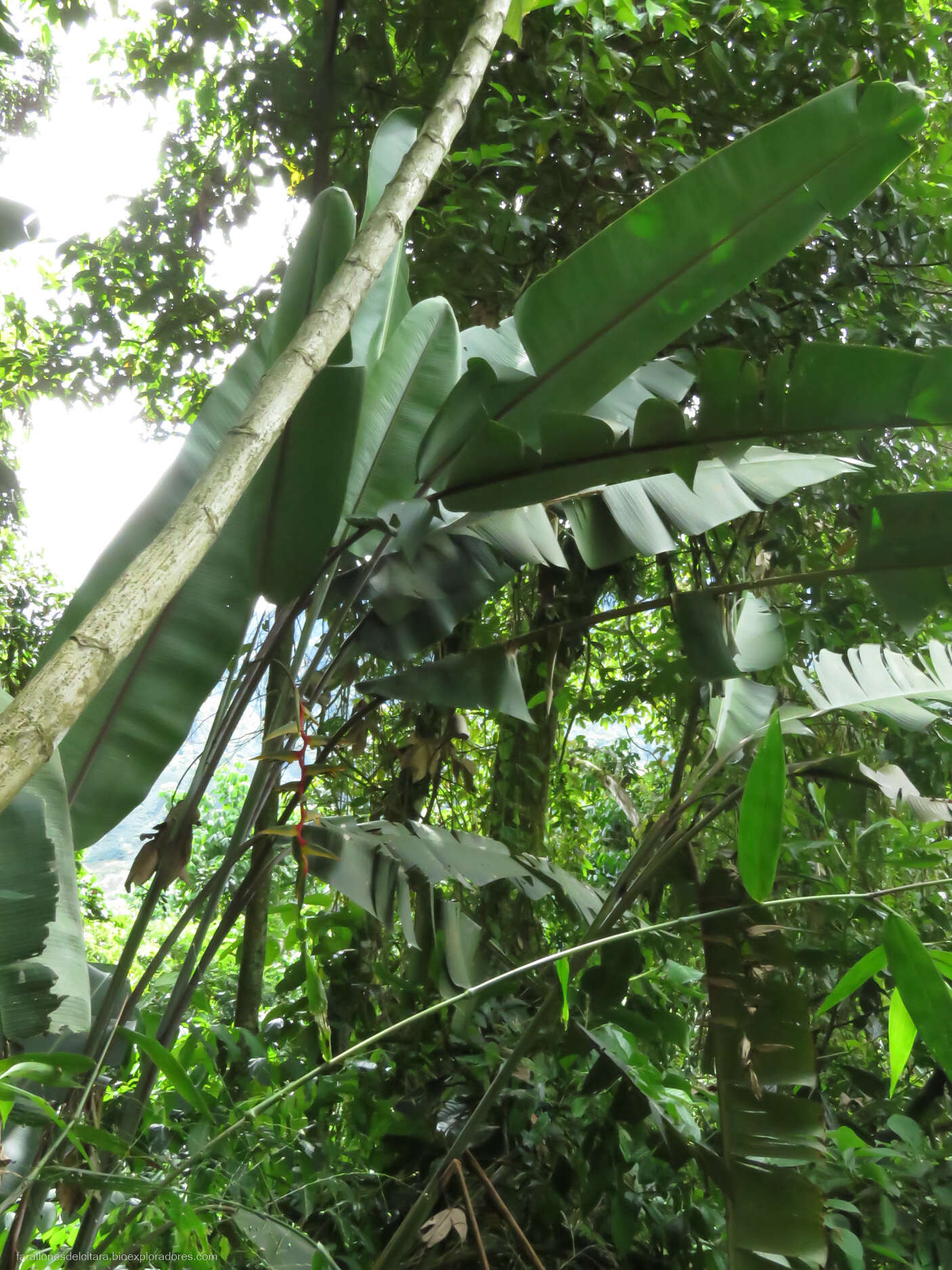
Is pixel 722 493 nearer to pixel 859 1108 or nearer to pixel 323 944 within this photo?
pixel 323 944

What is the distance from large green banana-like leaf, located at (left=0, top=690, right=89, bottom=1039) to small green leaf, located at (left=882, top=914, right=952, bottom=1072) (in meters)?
0.59

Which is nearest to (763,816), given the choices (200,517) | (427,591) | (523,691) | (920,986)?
(920,986)

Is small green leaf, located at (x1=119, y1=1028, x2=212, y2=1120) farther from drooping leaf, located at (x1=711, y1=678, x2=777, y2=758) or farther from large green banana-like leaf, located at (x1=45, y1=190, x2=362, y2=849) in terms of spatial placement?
drooping leaf, located at (x1=711, y1=678, x2=777, y2=758)

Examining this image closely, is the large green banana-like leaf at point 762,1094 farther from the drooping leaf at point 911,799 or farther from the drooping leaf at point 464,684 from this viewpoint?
the drooping leaf at point 464,684

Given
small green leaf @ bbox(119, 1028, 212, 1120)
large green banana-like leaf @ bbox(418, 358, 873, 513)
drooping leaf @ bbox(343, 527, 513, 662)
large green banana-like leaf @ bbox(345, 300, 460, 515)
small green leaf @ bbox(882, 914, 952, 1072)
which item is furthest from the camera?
large green banana-like leaf @ bbox(345, 300, 460, 515)

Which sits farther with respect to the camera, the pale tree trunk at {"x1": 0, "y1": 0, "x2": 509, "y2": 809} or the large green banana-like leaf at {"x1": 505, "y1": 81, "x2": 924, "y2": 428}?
the large green banana-like leaf at {"x1": 505, "y1": 81, "x2": 924, "y2": 428}

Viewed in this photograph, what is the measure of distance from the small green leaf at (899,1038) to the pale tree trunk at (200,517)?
0.51 m

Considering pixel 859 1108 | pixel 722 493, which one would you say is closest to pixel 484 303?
pixel 722 493

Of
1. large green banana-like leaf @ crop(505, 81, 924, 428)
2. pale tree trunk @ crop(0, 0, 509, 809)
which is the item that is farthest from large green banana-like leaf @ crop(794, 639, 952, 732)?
pale tree trunk @ crop(0, 0, 509, 809)

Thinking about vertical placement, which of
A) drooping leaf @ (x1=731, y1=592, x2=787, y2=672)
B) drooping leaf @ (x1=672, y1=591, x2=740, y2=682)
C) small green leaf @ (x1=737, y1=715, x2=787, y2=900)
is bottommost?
small green leaf @ (x1=737, y1=715, x2=787, y2=900)

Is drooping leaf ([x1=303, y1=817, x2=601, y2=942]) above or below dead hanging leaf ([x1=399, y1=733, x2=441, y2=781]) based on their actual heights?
below

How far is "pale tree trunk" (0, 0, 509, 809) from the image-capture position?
34 centimetres

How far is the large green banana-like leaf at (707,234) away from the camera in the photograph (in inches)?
31.0

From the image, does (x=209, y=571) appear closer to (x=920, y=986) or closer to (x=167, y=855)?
(x=167, y=855)
